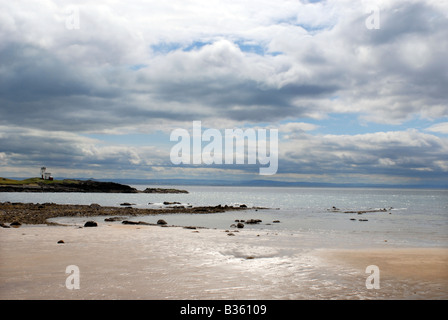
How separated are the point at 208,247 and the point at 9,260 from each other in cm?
1253

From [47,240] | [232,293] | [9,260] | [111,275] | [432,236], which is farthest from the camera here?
[432,236]

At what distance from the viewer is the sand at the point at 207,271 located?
45.1 ft

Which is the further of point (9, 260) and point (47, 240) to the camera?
point (47, 240)

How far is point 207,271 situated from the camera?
1747 centimetres

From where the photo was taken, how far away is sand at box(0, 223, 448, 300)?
13.8 m

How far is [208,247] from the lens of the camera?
25500mm
